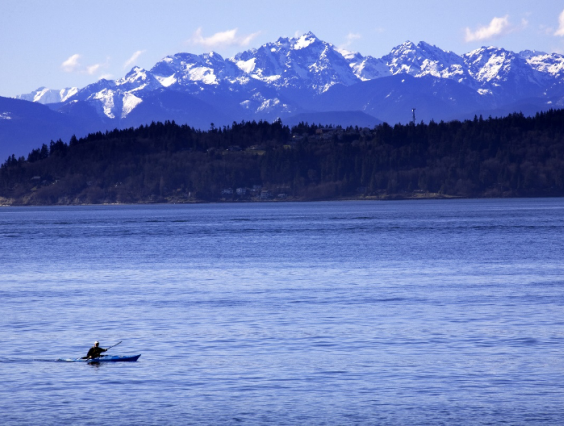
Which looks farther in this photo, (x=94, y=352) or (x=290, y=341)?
(x=290, y=341)

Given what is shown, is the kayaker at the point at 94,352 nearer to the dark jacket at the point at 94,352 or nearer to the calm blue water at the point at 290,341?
the dark jacket at the point at 94,352

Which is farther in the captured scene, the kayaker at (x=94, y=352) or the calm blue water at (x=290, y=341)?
the kayaker at (x=94, y=352)

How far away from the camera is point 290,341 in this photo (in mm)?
45125

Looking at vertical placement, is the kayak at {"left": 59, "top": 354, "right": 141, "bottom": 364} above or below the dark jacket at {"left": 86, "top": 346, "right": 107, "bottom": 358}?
below

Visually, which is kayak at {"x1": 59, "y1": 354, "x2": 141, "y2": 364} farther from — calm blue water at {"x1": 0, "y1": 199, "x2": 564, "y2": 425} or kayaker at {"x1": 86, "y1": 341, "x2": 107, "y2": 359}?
calm blue water at {"x1": 0, "y1": 199, "x2": 564, "y2": 425}

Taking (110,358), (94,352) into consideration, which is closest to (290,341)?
(110,358)

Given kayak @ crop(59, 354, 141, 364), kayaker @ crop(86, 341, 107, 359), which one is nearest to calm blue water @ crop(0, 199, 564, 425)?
kayak @ crop(59, 354, 141, 364)

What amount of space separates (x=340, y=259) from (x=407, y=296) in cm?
3574

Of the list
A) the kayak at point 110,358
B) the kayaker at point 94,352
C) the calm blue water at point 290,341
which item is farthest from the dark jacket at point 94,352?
the calm blue water at point 290,341

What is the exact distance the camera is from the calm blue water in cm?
3234

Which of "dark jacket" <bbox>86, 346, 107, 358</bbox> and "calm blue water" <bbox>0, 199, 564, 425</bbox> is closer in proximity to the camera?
"calm blue water" <bbox>0, 199, 564, 425</bbox>

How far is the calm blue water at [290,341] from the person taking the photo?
32.3 m

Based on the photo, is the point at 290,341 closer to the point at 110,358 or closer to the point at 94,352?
the point at 110,358

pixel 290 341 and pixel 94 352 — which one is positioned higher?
pixel 94 352
